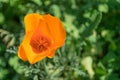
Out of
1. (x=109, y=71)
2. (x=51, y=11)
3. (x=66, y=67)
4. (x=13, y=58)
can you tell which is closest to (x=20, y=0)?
(x=51, y=11)

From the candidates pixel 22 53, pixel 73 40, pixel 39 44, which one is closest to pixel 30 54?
pixel 22 53

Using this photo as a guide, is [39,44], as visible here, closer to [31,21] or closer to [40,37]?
[40,37]

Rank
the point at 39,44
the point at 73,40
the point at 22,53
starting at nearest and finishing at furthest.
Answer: the point at 22,53 → the point at 39,44 → the point at 73,40

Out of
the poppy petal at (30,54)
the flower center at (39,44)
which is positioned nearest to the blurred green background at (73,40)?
the flower center at (39,44)

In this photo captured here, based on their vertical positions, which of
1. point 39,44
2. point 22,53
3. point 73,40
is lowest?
point 22,53

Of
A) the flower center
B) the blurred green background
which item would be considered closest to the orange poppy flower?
the flower center

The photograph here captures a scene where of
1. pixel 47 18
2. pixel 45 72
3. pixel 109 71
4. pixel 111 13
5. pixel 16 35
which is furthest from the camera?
pixel 111 13

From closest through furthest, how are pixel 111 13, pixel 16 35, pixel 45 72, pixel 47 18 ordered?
pixel 47 18 → pixel 45 72 → pixel 16 35 → pixel 111 13

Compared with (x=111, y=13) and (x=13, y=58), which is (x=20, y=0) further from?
(x=111, y=13)
